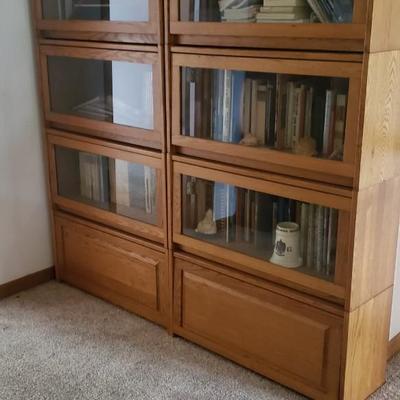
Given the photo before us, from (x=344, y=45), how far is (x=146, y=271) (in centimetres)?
126

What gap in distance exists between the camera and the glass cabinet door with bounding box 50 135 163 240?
2.34 metres

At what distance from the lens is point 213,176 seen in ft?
6.74

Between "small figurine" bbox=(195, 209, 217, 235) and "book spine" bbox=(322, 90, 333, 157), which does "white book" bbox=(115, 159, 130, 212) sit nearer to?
"small figurine" bbox=(195, 209, 217, 235)

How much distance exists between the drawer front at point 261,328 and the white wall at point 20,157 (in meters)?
0.89

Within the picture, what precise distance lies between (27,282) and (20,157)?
609mm

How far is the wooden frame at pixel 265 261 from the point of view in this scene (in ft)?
5.77

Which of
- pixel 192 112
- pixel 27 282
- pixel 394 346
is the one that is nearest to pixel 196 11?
pixel 192 112

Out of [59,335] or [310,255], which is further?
[59,335]

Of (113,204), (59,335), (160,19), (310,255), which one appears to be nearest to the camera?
(310,255)

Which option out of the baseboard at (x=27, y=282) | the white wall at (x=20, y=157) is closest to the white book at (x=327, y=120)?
the white wall at (x=20, y=157)

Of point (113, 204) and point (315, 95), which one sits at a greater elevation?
point (315, 95)

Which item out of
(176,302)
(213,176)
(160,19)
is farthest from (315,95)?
Result: (176,302)

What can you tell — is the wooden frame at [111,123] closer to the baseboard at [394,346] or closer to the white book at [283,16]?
the white book at [283,16]

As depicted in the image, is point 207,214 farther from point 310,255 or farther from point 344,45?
point 344,45
